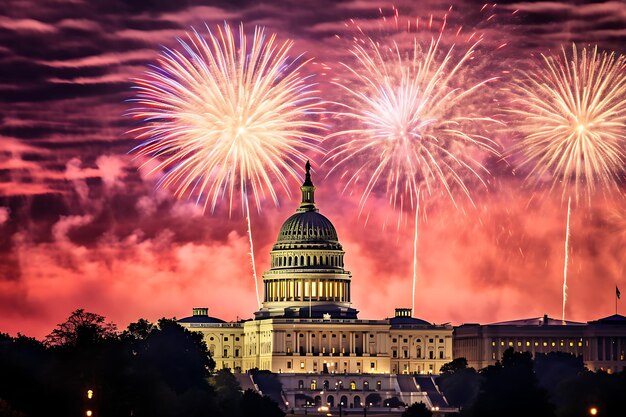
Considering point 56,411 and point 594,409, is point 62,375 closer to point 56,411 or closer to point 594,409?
point 56,411

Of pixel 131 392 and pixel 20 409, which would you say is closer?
pixel 20 409

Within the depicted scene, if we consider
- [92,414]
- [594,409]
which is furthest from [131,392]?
[594,409]

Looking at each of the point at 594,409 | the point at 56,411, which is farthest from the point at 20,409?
the point at 594,409

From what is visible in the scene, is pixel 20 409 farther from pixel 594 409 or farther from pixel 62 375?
pixel 594 409

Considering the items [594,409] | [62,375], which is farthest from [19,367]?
[594,409]

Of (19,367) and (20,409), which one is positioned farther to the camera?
(19,367)

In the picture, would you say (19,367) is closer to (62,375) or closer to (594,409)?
(62,375)
